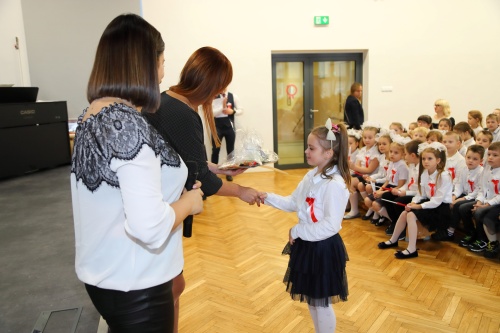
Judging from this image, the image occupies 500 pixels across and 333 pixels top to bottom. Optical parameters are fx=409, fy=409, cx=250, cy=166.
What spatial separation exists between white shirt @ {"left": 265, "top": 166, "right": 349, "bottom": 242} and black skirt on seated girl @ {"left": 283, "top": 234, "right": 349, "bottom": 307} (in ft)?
0.31

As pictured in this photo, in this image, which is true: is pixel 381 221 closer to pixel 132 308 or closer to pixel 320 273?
pixel 320 273

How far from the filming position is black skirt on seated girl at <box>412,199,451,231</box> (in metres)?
3.80

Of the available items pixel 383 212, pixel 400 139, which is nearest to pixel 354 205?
pixel 383 212

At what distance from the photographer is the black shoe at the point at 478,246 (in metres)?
3.72

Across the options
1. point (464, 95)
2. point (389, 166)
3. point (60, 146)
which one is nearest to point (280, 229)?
point (389, 166)

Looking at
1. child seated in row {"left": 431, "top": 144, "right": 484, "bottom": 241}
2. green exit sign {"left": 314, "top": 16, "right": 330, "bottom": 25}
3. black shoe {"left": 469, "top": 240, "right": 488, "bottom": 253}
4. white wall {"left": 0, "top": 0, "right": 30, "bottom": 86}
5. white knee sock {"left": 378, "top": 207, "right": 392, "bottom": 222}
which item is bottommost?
black shoe {"left": 469, "top": 240, "right": 488, "bottom": 253}

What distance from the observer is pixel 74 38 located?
24.3 feet

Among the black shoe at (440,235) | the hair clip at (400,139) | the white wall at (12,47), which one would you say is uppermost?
the white wall at (12,47)

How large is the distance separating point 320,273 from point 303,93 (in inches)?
265

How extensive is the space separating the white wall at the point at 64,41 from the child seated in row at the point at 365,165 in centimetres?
515

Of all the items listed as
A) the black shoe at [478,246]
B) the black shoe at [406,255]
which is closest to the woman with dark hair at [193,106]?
the black shoe at [406,255]

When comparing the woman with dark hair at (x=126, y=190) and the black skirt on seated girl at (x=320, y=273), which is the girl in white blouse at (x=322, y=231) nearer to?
the black skirt on seated girl at (x=320, y=273)

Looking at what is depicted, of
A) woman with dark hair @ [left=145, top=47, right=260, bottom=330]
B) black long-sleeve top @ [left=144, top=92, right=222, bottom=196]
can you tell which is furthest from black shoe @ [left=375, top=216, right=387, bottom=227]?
black long-sleeve top @ [left=144, top=92, right=222, bottom=196]

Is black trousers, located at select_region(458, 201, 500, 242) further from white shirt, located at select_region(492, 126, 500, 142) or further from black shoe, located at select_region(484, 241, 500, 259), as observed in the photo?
white shirt, located at select_region(492, 126, 500, 142)
